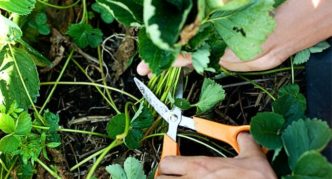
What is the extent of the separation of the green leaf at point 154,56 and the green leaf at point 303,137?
0.23 m

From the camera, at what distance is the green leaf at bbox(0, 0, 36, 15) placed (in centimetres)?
103

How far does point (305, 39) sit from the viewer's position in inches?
39.1

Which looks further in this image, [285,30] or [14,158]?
[14,158]

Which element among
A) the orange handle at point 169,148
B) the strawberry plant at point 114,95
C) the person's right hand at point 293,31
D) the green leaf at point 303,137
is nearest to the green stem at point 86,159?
the strawberry plant at point 114,95

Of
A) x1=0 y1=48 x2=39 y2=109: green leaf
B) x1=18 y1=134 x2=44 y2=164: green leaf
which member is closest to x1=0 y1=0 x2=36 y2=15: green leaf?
x1=0 y1=48 x2=39 y2=109: green leaf

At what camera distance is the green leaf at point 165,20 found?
70 cm

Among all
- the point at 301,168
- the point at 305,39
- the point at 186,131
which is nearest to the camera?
the point at 301,168

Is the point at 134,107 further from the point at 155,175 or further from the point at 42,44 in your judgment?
the point at 42,44

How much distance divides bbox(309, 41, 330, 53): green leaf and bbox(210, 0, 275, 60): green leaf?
9.2 inches

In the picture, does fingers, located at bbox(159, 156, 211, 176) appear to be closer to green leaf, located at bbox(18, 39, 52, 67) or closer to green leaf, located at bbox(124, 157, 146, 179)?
green leaf, located at bbox(124, 157, 146, 179)

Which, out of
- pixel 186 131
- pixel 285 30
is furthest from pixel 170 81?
pixel 285 30

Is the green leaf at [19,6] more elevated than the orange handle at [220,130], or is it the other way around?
the green leaf at [19,6]

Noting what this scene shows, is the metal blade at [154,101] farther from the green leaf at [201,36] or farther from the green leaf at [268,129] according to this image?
the green leaf at [201,36]

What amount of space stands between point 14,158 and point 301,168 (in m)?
0.52
